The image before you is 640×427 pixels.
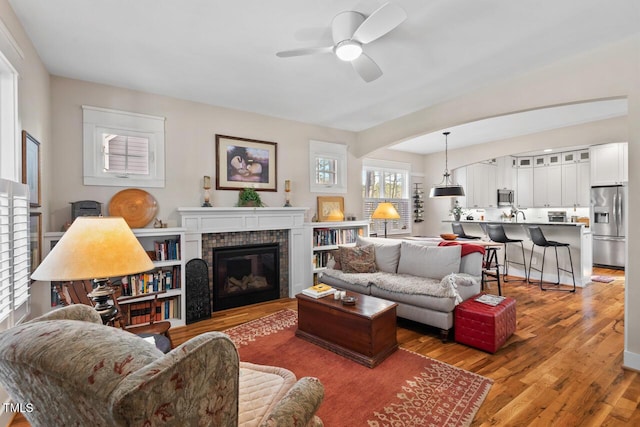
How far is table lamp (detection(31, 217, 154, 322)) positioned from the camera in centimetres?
143

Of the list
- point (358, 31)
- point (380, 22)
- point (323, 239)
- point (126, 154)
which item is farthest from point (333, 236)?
point (380, 22)

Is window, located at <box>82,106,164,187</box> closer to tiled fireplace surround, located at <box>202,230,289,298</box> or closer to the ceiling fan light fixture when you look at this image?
tiled fireplace surround, located at <box>202,230,289,298</box>

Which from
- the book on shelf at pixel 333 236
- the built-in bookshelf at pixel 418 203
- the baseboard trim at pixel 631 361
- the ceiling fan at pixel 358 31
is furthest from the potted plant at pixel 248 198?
the built-in bookshelf at pixel 418 203

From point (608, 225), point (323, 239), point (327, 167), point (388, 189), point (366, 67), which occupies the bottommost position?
point (323, 239)

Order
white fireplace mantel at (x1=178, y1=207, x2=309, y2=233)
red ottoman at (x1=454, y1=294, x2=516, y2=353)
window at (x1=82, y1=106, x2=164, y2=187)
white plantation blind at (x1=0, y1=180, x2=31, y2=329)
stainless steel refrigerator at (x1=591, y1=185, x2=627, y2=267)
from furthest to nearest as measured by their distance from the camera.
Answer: stainless steel refrigerator at (x1=591, y1=185, x2=627, y2=267) → white fireplace mantel at (x1=178, y1=207, x2=309, y2=233) → window at (x1=82, y1=106, x2=164, y2=187) → red ottoman at (x1=454, y1=294, x2=516, y2=353) → white plantation blind at (x1=0, y1=180, x2=31, y2=329)

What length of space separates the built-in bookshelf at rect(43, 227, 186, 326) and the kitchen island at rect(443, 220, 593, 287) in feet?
19.0

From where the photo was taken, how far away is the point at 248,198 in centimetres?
428

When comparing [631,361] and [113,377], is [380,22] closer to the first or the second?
[113,377]

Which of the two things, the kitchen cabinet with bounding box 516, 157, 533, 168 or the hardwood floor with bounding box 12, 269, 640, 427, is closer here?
the hardwood floor with bounding box 12, 269, 640, 427

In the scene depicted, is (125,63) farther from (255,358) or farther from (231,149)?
(255,358)

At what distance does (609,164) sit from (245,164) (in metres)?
7.18

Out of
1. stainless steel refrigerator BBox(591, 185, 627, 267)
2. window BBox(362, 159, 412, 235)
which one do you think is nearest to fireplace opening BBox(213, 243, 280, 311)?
window BBox(362, 159, 412, 235)

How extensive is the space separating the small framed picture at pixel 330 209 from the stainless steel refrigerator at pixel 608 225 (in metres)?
5.46

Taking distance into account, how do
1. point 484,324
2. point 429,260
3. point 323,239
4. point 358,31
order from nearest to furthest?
point 358,31 < point 484,324 < point 429,260 < point 323,239
